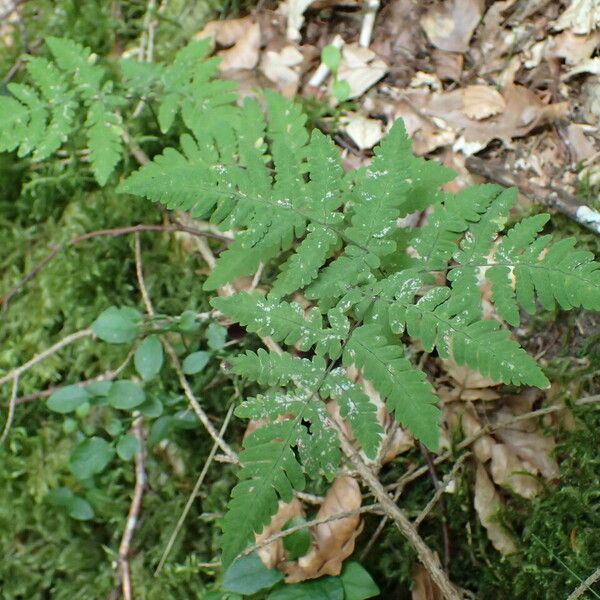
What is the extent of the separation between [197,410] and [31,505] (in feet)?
3.22

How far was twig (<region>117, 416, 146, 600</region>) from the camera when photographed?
2.70 meters

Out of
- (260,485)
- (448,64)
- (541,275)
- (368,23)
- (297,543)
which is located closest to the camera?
(260,485)

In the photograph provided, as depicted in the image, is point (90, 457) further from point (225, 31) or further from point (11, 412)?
point (225, 31)

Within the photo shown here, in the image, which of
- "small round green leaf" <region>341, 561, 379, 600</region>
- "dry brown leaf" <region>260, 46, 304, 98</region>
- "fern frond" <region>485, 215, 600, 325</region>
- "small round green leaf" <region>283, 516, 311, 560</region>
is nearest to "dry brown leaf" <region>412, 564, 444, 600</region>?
"small round green leaf" <region>341, 561, 379, 600</region>

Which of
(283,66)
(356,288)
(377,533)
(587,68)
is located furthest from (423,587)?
(283,66)

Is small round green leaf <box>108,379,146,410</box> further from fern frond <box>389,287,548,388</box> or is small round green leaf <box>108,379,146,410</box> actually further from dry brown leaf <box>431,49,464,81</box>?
dry brown leaf <box>431,49,464,81</box>

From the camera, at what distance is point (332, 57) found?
11.5 feet

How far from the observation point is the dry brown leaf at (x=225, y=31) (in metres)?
3.74

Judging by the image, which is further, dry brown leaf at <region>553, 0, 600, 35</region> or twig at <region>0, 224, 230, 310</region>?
dry brown leaf at <region>553, 0, 600, 35</region>

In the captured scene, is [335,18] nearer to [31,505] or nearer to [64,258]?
[64,258]

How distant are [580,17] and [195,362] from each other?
277cm

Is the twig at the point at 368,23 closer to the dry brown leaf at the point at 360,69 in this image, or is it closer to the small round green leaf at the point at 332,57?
the dry brown leaf at the point at 360,69

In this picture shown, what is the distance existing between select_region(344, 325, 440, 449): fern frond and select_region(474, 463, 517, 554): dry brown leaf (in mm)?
882

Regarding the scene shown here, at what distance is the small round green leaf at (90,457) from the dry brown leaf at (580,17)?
327 cm
